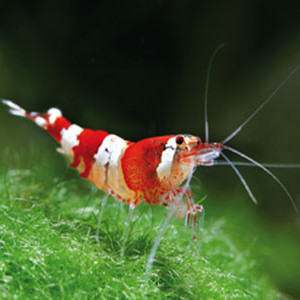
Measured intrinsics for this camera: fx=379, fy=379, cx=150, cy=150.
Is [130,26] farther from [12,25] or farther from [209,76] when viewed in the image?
[12,25]

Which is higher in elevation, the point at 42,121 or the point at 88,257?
the point at 42,121

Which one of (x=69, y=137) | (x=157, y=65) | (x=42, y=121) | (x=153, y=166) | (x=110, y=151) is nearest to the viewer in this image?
(x=153, y=166)

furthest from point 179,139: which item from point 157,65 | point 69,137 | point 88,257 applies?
point 157,65

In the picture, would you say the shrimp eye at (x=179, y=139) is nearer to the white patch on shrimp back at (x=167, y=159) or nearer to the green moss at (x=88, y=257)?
the white patch on shrimp back at (x=167, y=159)

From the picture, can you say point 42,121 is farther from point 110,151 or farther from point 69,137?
point 110,151

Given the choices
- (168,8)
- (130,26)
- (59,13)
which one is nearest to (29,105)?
(59,13)

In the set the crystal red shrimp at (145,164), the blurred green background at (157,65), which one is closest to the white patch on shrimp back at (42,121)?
the crystal red shrimp at (145,164)
